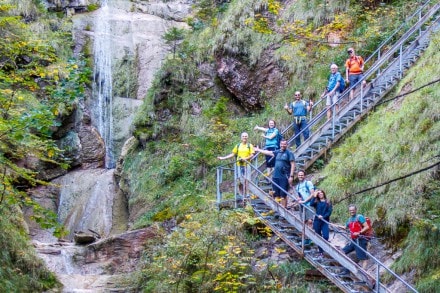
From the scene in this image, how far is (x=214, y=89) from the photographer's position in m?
24.2

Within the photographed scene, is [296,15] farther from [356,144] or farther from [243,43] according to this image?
[356,144]

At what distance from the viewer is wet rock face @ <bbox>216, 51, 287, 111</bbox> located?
74.8ft

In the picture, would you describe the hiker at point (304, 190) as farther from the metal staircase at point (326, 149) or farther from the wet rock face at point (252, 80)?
the wet rock face at point (252, 80)

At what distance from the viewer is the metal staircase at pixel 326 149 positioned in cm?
1122

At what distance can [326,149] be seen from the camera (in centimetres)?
1661

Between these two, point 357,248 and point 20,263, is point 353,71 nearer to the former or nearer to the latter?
point 357,248

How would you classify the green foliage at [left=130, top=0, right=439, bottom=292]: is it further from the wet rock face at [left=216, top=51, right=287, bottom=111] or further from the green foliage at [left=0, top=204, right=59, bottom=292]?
the green foliage at [left=0, top=204, right=59, bottom=292]

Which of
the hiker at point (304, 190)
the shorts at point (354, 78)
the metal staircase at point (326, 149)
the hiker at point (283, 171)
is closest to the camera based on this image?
the metal staircase at point (326, 149)

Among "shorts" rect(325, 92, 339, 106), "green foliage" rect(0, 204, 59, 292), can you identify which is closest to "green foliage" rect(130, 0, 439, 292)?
"shorts" rect(325, 92, 339, 106)

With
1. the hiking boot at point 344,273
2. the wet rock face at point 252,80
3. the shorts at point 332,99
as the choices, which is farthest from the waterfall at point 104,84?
the hiking boot at point 344,273

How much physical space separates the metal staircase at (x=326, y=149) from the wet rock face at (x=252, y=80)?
12.4 ft

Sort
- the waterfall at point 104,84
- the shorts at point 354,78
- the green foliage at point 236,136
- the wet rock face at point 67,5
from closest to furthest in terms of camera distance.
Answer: the green foliage at point 236,136 → the shorts at point 354,78 → the waterfall at point 104,84 → the wet rock face at point 67,5

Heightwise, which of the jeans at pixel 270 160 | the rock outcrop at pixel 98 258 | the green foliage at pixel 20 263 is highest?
the jeans at pixel 270 160

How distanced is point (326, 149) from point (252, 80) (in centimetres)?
738
